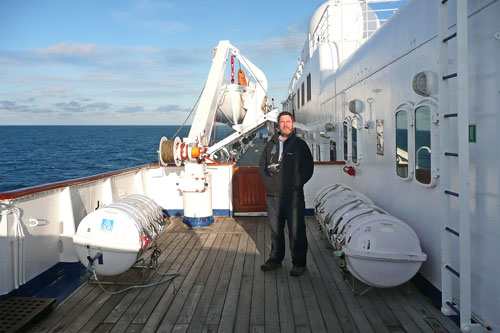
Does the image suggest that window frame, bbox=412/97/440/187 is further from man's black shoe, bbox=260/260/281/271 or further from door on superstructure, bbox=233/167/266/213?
door on superstructure, bbox=233/167/266/213

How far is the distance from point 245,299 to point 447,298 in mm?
1802

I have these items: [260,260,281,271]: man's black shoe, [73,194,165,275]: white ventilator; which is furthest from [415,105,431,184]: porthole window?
[73,194,165,275]: white ventilator

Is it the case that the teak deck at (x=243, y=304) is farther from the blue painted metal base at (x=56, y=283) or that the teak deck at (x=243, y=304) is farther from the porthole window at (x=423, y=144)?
the porthole window at (x=423, y=144)

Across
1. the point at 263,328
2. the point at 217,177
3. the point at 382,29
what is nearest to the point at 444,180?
the point at 263,328

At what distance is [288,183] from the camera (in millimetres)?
4438

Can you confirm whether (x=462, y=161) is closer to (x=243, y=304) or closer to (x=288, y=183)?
(x=288, y=183)

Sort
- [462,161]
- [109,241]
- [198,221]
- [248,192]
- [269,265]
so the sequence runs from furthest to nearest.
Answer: [248,192], [198,221], [269,265], [109,241], [462,161]

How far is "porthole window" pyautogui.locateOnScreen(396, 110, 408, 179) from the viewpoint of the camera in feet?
14.2

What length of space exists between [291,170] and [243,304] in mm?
1579

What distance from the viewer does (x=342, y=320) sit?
335 cm

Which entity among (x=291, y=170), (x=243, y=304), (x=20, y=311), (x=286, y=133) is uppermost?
(x=286, y=133)

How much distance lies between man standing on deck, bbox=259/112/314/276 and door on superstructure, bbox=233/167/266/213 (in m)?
3.03

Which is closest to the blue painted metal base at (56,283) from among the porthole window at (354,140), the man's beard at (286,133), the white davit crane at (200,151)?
the white davit crane at (200,151)

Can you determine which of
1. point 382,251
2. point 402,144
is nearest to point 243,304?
point 382,251
